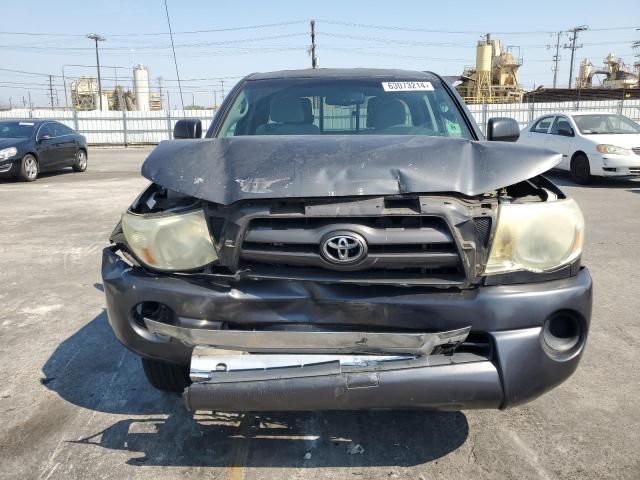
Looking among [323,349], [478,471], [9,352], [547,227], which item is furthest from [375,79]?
[9,352]

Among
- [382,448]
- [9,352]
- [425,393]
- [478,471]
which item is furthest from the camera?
[9,352]

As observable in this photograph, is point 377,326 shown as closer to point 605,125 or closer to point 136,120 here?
point 605,125

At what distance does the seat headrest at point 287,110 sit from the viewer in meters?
3.53

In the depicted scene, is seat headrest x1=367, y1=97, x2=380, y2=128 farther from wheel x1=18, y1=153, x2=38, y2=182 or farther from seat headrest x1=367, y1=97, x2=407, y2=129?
wheel x1=18, y1=153, x2=38, y2=182

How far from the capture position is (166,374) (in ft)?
9.01

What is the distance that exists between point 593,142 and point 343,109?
30.7 ft

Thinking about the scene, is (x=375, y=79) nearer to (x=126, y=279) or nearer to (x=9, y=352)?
(x=126, y=279)

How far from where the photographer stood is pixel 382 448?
2496 mm

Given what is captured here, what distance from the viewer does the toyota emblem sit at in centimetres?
203

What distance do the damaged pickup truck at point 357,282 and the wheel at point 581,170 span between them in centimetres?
1012

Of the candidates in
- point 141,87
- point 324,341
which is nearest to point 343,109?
point 324,341

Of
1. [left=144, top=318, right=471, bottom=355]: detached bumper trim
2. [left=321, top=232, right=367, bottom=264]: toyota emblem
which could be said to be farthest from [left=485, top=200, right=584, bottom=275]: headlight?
[left=321, top=232, right=367, bottom=264]: toyota emblem

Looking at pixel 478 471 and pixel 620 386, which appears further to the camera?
pixel 620 386

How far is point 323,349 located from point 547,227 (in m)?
1.01
